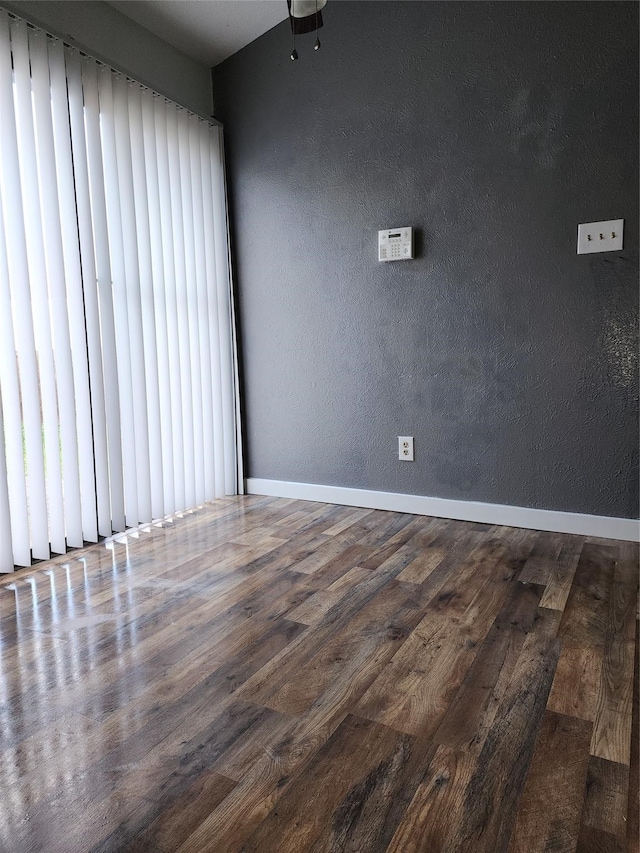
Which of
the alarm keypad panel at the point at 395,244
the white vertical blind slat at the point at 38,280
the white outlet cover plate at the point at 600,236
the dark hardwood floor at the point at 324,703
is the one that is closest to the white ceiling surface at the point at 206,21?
the white vertical blind slat at the point at 38,280

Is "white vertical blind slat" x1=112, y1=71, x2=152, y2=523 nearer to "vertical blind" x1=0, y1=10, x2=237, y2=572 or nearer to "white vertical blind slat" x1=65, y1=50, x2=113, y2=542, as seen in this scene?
"vertical blind" x1=0, y1=10, x2=237, y2=572

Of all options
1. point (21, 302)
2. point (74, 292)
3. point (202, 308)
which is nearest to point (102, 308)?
point (74, 292)

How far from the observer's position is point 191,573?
209 cm

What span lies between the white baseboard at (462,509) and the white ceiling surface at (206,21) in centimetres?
226

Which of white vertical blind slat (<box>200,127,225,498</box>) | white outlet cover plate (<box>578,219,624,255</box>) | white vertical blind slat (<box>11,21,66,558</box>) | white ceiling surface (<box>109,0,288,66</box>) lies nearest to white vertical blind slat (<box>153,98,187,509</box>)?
white vertical blind slat (<box>200,127,225,498</box>)

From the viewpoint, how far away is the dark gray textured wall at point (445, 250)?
7.46 ft

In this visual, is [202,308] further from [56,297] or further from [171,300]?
[56,297]

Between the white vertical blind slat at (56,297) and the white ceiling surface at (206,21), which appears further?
the white ceiling surface at (206,21)

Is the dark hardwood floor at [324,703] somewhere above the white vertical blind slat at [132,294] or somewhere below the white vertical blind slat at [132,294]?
below

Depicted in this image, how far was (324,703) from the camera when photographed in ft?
4.20

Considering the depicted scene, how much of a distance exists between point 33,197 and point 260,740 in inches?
78.1

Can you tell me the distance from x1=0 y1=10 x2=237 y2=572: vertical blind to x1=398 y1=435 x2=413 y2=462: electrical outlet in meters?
0.99

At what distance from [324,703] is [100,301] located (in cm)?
185

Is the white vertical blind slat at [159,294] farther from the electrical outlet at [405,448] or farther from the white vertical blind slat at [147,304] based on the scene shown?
the electrical outlet at [405,448]
